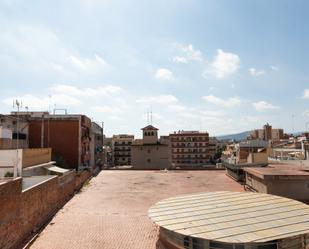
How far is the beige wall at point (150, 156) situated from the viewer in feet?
196

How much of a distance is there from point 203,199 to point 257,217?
4.47m

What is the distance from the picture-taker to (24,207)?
16.5 metres

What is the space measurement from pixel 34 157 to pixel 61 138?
51.9 feet

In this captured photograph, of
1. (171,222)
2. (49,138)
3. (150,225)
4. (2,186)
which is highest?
(49,138)

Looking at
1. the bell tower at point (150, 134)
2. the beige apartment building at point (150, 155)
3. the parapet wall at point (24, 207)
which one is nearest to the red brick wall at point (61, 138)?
the beige apartment building at point (150, 155)

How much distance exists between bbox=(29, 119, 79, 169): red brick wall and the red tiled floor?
24.5 feet

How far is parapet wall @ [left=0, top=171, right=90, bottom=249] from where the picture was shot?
13945 mm

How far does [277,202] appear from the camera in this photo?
17.4 m

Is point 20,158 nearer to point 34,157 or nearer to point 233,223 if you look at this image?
point 34,157

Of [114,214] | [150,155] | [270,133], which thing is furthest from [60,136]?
[270,133]

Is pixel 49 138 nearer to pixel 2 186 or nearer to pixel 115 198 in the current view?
pixel 115 198

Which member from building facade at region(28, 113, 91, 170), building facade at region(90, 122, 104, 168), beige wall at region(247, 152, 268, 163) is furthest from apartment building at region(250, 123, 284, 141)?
building facade at region(28, 113, 91, 170)

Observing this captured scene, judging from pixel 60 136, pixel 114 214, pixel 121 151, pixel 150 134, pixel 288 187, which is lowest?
pixel 114 214

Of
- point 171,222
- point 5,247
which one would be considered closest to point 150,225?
point 171,222
